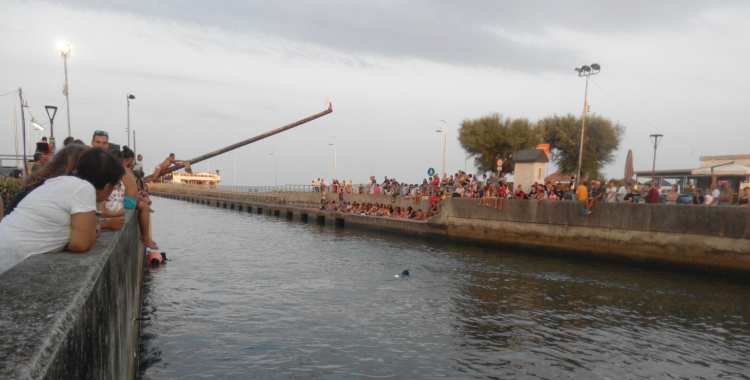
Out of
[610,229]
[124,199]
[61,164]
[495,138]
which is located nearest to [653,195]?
[610,229]

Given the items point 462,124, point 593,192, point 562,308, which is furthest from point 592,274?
point 462,124

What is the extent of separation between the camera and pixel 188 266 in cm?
1766

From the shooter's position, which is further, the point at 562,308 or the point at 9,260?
the point at 562,308

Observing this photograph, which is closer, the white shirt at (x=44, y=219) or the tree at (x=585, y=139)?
the white shirt at (x=44, y=219)

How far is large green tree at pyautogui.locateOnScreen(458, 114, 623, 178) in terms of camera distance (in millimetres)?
53125

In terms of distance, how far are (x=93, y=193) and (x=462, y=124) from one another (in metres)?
56.1

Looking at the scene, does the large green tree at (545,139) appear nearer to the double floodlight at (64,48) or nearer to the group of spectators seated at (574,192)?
the group of spectators seated at (574,192)

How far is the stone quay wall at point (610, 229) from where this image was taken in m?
17.3

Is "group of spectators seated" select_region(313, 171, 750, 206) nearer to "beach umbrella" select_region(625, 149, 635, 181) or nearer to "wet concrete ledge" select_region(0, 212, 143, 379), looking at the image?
"beach umbrella" select_region(625, 149, 635, 181)

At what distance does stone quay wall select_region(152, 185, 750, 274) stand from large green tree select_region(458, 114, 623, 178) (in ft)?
93.8

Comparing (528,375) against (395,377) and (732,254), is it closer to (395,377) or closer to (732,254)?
(395,377)

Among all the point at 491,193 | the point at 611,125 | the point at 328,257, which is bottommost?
the point at 328,257

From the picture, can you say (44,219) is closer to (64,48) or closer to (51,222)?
(51,222)

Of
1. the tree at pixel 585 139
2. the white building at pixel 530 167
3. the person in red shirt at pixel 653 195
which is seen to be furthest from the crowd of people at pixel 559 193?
the tree at pixel 585 139
